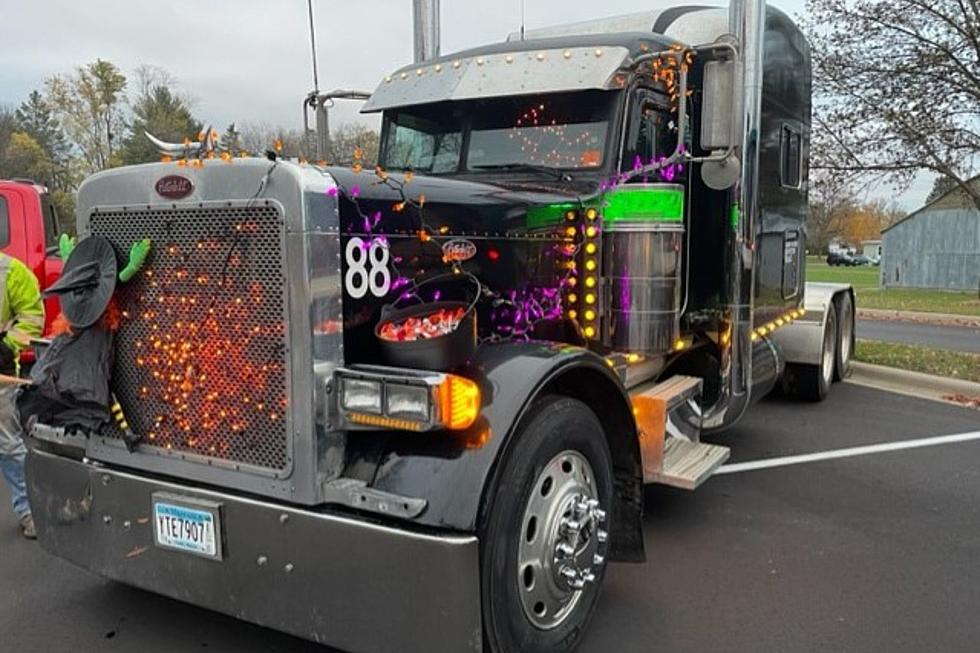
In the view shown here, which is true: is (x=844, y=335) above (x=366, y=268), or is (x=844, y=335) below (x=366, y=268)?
below

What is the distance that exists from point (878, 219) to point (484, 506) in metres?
102

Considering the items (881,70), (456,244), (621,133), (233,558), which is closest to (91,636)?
(233,558)

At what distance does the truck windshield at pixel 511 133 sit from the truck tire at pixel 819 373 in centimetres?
431

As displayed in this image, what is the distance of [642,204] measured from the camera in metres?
3.98

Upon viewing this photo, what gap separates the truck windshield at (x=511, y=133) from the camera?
424 cm

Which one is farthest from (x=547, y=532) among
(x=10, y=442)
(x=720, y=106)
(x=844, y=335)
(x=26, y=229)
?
(x=26, y=229)

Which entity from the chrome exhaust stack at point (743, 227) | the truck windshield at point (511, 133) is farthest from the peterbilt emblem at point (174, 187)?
the chrome exhaust stack at point (743, 227)

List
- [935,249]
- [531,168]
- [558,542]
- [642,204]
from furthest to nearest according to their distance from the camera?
[935,249], [531,168], [642,204], [558,542]

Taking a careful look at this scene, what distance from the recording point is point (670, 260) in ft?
13.4

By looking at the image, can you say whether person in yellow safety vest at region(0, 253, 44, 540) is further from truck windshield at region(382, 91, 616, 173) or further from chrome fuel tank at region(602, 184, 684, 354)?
chrome fuel tank at region(602, 184, 684, 354)

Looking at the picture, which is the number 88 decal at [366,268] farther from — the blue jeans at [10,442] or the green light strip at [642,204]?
Answer: the blue jeans at [10,442]

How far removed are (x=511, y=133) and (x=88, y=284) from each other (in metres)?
2.35

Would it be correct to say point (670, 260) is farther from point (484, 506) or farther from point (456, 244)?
point (484, 506)

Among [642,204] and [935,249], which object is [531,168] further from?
[935,249]
